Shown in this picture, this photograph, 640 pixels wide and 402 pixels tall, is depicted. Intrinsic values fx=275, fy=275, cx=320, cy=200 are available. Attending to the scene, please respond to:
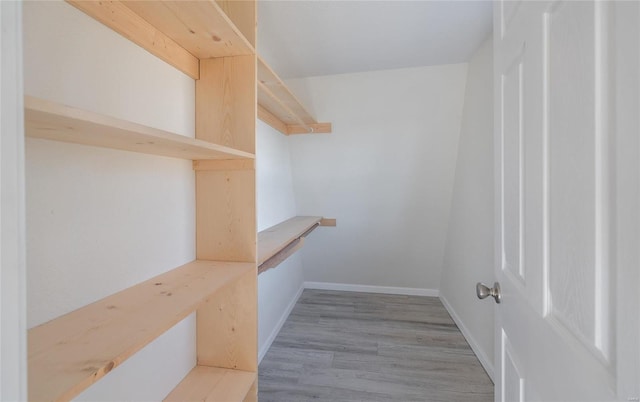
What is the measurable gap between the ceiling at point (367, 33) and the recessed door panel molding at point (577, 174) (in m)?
1.20

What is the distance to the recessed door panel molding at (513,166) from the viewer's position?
78 cm

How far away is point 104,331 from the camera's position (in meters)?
0.64

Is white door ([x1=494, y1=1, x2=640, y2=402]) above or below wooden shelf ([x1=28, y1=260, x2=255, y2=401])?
above

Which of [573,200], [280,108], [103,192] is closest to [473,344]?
[573,200]

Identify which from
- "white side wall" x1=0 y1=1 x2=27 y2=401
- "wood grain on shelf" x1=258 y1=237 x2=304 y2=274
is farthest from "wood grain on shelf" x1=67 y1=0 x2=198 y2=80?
"wood grain on shelf" x1=258 y1=237 x2=304 y2=274

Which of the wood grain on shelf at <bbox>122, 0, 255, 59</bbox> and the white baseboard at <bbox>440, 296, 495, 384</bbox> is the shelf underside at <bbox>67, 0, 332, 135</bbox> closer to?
the wood grain on shelf at <bbox>122, 0, 255, 59</bbox>

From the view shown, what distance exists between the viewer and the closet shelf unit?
541 mm

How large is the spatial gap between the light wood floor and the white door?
1217mm

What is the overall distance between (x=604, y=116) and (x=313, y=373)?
2.12 meters

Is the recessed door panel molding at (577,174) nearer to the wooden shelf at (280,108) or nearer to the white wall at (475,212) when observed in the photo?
the wooden shelf at (280,108)

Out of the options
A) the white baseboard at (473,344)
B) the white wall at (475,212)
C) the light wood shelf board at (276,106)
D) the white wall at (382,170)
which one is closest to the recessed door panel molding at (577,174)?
the light wood shelf board at (276,106)

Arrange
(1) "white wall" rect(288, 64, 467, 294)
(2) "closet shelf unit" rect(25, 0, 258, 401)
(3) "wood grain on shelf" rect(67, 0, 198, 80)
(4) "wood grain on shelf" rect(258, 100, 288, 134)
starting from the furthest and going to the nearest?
1. (1) "white wall" rect(288, 64, 467, 294)
2. (4) "wood grain on shelf" rect(258, 100, 288, 134)
3. (3) "wood grain on shelf" rect(67, 0, 198, 80)
4. (2) "closet shelf unit" rect(25, 0, 258, 401)

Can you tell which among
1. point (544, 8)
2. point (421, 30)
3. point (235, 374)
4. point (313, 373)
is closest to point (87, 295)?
point (235, 374)

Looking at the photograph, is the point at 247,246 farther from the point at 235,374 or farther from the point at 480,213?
the point at 480,213
